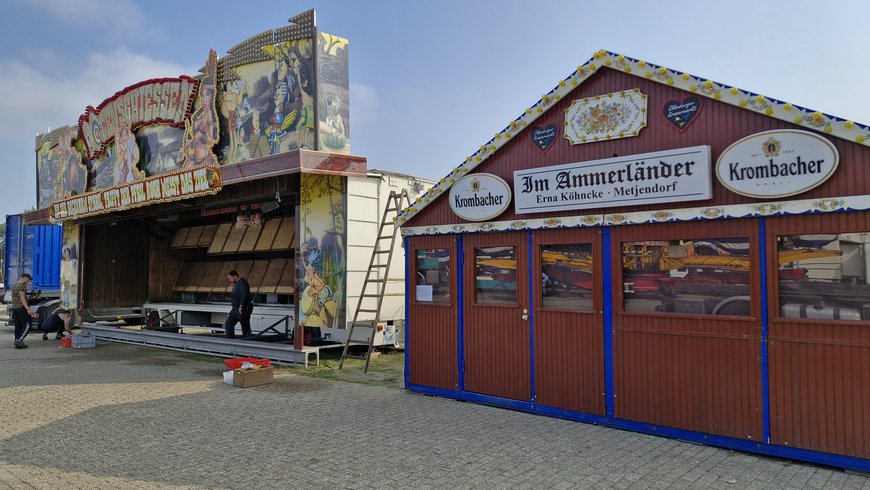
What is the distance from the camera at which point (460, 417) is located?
290 inches

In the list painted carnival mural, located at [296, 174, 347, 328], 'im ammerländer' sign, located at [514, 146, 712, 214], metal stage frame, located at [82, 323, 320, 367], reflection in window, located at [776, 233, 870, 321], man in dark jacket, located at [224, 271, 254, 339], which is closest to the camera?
reflection in window, located at [776, 233, 870, 321]

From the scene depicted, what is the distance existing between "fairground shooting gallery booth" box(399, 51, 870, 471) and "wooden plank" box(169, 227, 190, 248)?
12.8 meters

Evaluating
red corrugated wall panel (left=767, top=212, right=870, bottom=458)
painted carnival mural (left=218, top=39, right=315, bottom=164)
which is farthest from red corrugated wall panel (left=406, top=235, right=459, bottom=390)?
red corrugated wall panel (left=767, top=212, right=870, bottom=458)

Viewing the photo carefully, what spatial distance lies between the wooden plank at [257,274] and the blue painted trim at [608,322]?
35.6 feet

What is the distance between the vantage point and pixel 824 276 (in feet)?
17.9

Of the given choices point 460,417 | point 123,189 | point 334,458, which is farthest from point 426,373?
point 123,189

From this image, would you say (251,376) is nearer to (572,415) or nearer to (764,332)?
(572,415)

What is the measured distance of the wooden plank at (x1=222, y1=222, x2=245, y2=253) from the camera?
54.1 ft

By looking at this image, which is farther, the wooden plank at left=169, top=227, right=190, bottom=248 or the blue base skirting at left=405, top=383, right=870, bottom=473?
the wooden plank at left=169, top=227, right=190, bottom=248

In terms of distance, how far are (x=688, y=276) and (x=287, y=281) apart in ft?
36.2

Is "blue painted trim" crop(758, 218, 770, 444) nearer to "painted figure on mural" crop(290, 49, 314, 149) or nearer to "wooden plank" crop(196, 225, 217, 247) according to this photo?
"painted figure on mural" crop(290, 49, 314, 149)

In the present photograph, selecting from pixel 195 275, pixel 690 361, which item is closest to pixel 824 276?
pixel 690 361

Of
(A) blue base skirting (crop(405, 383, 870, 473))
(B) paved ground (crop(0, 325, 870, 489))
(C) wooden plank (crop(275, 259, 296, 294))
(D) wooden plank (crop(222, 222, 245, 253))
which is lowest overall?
(B) paved ground (crop(0, 325, 870, 489))

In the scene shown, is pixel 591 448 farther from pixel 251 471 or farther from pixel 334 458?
pixel 251 471
